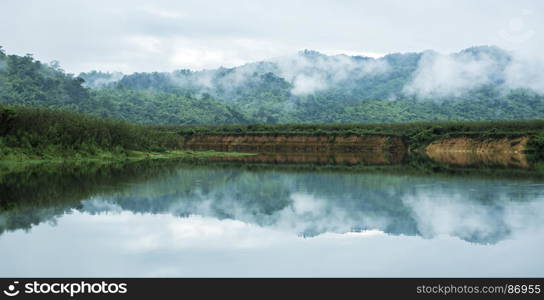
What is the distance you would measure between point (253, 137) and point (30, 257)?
262ft

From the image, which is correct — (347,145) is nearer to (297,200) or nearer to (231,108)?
(297,200)

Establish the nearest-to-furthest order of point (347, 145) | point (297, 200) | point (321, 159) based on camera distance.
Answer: point (297, 200) < point (321, 159) < point (347, 145)

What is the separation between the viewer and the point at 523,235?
12695 millimetres

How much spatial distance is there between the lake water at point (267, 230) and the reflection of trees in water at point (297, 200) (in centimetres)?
4

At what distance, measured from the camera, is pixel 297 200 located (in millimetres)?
19828

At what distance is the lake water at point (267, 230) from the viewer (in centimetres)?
992

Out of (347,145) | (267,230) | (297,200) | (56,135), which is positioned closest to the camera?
(267,230)

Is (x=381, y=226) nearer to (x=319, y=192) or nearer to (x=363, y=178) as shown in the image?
(x=319, y=192)

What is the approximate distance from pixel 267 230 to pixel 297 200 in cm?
620

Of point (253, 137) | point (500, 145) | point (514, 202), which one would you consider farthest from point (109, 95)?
point (514, 202)

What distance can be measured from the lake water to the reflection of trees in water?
1.6 inches

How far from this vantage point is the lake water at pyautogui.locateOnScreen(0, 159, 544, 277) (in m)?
9.92

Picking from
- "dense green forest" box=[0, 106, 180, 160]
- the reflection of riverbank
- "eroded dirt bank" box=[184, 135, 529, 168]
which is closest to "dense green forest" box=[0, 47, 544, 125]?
"eroded dirt bank" box=[184, 135, 529, 168]

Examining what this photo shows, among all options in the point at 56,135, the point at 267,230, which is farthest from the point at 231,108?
the point at 267,230
